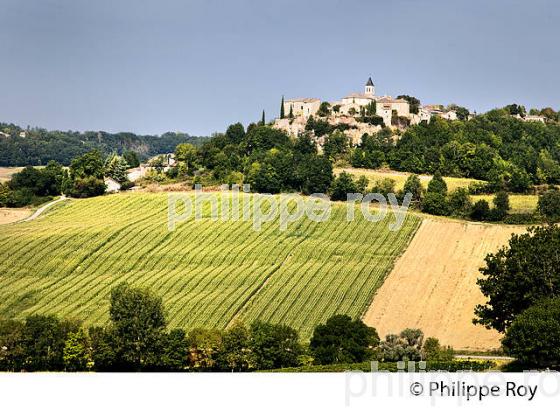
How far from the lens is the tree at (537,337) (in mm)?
39750

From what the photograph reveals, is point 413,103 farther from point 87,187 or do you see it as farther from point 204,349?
point 204,349

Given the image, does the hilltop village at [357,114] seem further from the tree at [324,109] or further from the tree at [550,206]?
the tree at [550,206]

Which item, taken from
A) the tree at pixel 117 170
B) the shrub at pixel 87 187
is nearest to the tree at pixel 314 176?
the tree at pixel 117 170

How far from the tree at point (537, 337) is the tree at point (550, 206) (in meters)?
43.7

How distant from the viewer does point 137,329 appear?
47.2 meters

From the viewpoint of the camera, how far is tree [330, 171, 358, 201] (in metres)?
93.0

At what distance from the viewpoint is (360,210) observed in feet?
280

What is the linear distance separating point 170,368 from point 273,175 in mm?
51407

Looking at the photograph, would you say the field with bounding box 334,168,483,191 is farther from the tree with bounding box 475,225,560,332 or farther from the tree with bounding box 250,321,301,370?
the tree with bounding box 250,321,301,370

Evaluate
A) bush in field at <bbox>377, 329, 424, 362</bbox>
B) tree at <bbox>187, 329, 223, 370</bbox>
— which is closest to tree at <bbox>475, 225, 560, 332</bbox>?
bush in field at <bbox>377, 329, 424, 362</bbox>

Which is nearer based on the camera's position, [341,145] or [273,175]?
[273,175]
